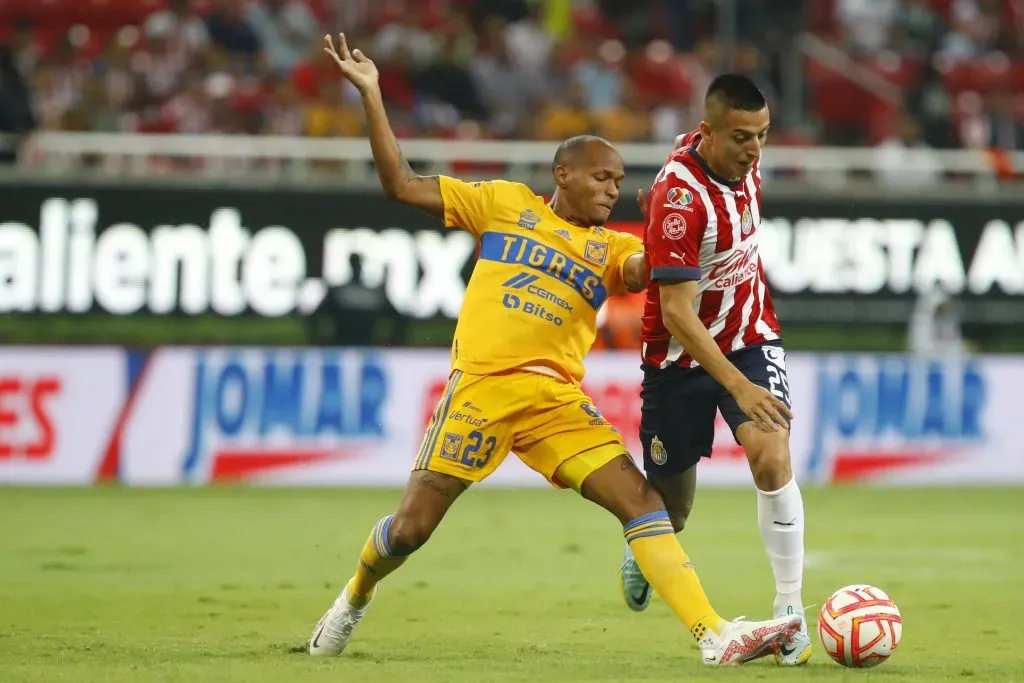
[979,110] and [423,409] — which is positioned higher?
[979,110]

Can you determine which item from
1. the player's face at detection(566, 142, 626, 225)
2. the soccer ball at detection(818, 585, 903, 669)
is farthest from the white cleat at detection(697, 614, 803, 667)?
the player's face at detection(566, 142, 626, 225)

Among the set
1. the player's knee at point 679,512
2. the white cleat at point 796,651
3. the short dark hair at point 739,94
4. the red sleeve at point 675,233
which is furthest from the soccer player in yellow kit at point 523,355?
the player's knee at point 679,512

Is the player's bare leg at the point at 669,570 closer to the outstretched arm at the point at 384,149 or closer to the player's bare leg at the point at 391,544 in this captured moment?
the player's bare leg at the point at 391,544

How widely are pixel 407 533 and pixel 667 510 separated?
4.94 ft

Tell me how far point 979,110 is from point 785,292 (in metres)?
4.82

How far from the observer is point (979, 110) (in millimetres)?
20609

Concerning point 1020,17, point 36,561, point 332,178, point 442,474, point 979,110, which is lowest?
point 36,561

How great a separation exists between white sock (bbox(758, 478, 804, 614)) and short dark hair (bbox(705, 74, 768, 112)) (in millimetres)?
1584

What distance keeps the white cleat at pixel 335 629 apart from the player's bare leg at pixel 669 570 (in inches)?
44.3

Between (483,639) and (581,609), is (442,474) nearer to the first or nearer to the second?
(483,639)

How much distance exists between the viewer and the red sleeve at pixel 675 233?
6.71 meters

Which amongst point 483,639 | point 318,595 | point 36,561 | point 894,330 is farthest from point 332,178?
point 483,639

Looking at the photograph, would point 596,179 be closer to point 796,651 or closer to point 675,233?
point 675,233

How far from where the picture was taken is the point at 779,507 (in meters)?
6.83
